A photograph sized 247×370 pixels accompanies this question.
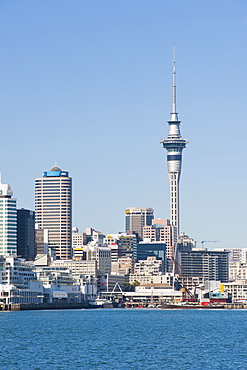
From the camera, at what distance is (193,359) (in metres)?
96.1

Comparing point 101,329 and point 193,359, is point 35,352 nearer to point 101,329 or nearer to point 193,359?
point 193,359

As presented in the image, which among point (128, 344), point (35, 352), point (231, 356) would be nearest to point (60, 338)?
point (128, 344)

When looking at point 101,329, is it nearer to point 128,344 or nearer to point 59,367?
point 128,344

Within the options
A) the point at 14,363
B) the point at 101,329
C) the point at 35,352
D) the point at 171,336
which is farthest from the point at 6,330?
the point at 14,363

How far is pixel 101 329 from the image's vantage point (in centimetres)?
15025

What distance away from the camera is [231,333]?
140 meters

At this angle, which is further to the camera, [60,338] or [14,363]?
[60,338]

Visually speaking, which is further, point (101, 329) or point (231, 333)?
point (101, 329)

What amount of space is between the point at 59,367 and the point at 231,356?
2040 cm

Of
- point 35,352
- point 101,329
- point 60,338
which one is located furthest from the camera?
point 101,329

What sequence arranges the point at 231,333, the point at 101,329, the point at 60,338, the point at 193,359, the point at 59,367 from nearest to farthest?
the point at 59,367 → the point at 193,359 → the point at 60,338 → the point at 231,333 → the point at 101,329

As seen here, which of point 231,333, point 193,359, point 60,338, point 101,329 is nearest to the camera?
point 193,359

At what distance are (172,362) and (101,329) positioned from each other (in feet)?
189

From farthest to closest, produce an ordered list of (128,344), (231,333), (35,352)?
(231,333)
(128,344)
(35,352)
